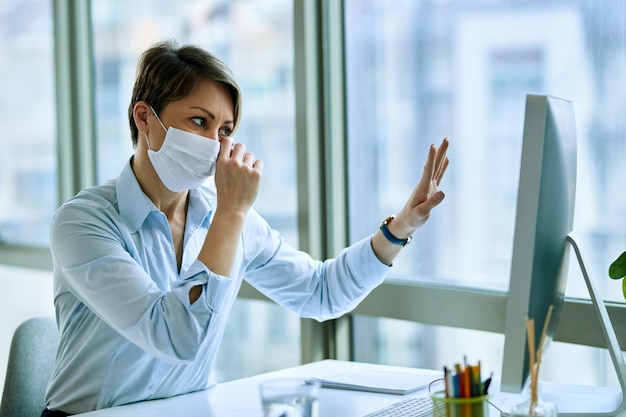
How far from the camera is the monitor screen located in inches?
43.3

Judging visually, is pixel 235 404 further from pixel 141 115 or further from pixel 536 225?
pixel 536 225

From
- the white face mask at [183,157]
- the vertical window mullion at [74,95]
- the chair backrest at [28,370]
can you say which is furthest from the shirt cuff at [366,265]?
the vertical window mullion at [74,95]

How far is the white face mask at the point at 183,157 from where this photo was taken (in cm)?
175

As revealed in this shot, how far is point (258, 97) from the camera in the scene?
264 cm

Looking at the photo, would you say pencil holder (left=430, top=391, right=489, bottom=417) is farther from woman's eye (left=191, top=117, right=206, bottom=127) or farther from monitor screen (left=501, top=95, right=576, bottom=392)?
woman's eye (left=191, top=117, right=206, bottom=127)

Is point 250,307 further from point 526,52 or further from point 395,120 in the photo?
point 526,52

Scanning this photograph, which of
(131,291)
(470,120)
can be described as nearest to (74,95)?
(470,120)

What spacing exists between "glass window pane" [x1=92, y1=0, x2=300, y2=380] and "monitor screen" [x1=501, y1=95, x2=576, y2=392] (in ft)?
4.49

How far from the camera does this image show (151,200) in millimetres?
1803

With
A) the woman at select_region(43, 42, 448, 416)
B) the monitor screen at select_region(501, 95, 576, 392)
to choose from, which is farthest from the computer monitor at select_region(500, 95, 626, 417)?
the woman at select_region(43, 42, 448, 416)

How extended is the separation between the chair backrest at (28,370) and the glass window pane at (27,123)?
167cm

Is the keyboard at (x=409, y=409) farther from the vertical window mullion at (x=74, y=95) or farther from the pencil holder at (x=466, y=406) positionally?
the vertical window mullion at (x=74, y=95)

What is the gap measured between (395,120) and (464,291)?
53 cm

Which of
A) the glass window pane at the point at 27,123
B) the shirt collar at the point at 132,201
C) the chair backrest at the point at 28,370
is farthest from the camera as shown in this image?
the glass window pane at the point at 27,123
